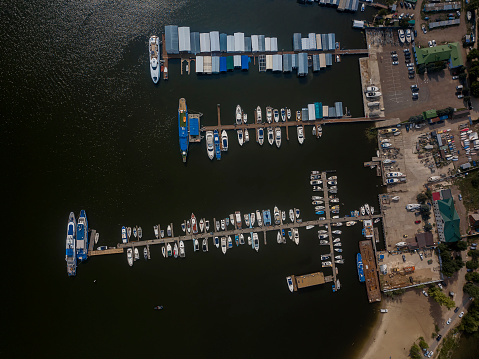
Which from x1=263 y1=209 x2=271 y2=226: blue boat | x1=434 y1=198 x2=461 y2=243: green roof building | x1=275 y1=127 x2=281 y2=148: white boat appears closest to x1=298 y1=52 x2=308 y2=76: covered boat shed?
x1=275 y1=127 x2=281 y2=148: white boat

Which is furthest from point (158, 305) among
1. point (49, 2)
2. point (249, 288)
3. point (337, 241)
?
point (49, 2)

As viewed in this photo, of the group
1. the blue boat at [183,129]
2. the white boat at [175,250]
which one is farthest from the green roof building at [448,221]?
the white boat at [175,250]

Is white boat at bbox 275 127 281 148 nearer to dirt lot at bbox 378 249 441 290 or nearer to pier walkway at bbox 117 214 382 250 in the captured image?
pier walkway at bbox 117 214 382 250

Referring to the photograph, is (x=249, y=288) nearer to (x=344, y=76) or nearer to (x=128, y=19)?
(x=344, y=76)

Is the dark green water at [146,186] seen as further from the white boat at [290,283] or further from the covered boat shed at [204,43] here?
Answer: the covered boat shed at [204,43]

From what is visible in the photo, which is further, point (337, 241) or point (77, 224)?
point (337, 241)

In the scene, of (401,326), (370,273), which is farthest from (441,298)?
(370,273)
